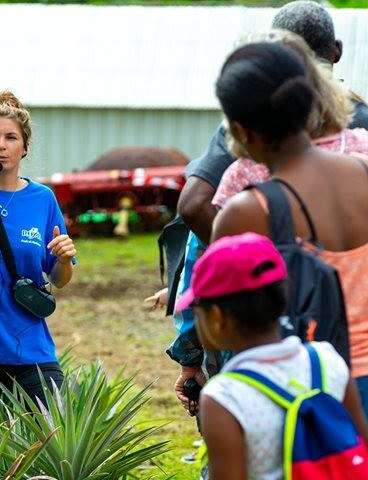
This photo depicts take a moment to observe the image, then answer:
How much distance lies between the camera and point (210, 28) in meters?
24.8

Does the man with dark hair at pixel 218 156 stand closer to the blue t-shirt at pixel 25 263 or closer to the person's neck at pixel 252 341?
the blue t-shirt at pixel 25 263

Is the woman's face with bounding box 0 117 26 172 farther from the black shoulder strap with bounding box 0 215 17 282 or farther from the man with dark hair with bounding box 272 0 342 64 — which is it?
the man with dark hair with bounding box 272 0 342 64

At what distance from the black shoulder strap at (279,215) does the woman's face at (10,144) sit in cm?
238

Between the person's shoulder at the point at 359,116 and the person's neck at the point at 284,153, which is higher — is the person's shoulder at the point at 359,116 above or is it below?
below

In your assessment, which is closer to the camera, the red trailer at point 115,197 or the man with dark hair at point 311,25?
the man with dark hair at point 311,25

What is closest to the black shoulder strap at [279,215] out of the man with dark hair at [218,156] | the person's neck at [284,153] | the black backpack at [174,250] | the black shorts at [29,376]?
the person's neck at [284,153]

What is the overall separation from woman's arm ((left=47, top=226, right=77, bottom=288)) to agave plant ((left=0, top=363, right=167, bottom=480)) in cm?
41

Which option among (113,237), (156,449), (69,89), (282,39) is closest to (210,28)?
(69,89)

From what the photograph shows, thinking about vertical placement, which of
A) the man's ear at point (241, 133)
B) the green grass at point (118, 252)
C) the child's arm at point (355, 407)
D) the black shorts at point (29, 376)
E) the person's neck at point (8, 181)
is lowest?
the green grass at point (118, 252)

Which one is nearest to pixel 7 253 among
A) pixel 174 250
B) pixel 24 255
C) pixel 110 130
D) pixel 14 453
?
pixel 24 255

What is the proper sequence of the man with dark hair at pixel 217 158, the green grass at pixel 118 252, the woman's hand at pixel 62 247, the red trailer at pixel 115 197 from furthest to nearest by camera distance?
the red trailer at pixel 115 197
the green grass at pixel 118 252
the woman's hand at pixel 62 247
the man with dark hair at pixel 217 158

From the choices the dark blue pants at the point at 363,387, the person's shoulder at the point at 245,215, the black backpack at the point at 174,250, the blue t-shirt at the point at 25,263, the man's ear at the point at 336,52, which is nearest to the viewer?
the person's shoulder at the point at 245,215

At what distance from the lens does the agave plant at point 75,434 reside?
5473 millimetres

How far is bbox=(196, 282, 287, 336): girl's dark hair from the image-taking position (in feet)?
10.7
